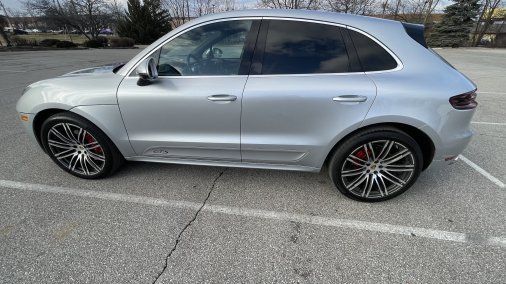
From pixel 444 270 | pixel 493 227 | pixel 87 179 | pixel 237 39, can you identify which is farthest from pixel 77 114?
pixel 493 227

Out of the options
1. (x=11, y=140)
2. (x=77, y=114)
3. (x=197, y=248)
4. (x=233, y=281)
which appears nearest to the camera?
(x=233, y=281)

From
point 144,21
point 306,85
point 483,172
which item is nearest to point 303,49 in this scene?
point 306,85

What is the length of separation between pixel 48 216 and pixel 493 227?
3879 millimetres

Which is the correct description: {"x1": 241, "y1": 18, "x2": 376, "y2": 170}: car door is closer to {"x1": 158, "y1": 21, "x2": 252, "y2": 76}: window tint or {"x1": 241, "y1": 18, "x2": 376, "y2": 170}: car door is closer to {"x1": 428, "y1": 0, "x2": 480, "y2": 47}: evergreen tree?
{"x1": 158, "y1": 21, "x2": 252, "y2": 76}: window tint

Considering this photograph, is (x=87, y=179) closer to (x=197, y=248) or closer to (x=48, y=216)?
(x=48, y=216)

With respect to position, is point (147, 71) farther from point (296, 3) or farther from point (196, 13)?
point (196, 13)

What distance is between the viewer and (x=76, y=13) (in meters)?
32.1

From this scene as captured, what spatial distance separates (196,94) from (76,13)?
38630 millimetres

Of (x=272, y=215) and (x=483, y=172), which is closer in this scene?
(x=272, y=215)

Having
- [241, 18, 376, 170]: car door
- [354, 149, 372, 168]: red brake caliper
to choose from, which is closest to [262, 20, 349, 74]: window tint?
[241, 18, 376, 170]: car door

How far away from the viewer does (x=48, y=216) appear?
8.08 feet

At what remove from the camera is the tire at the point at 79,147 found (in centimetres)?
276

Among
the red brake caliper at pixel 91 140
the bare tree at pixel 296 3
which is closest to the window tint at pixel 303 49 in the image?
the red brake caliper at pixel 91 140

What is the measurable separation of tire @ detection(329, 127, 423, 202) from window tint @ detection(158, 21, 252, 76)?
1.24m
